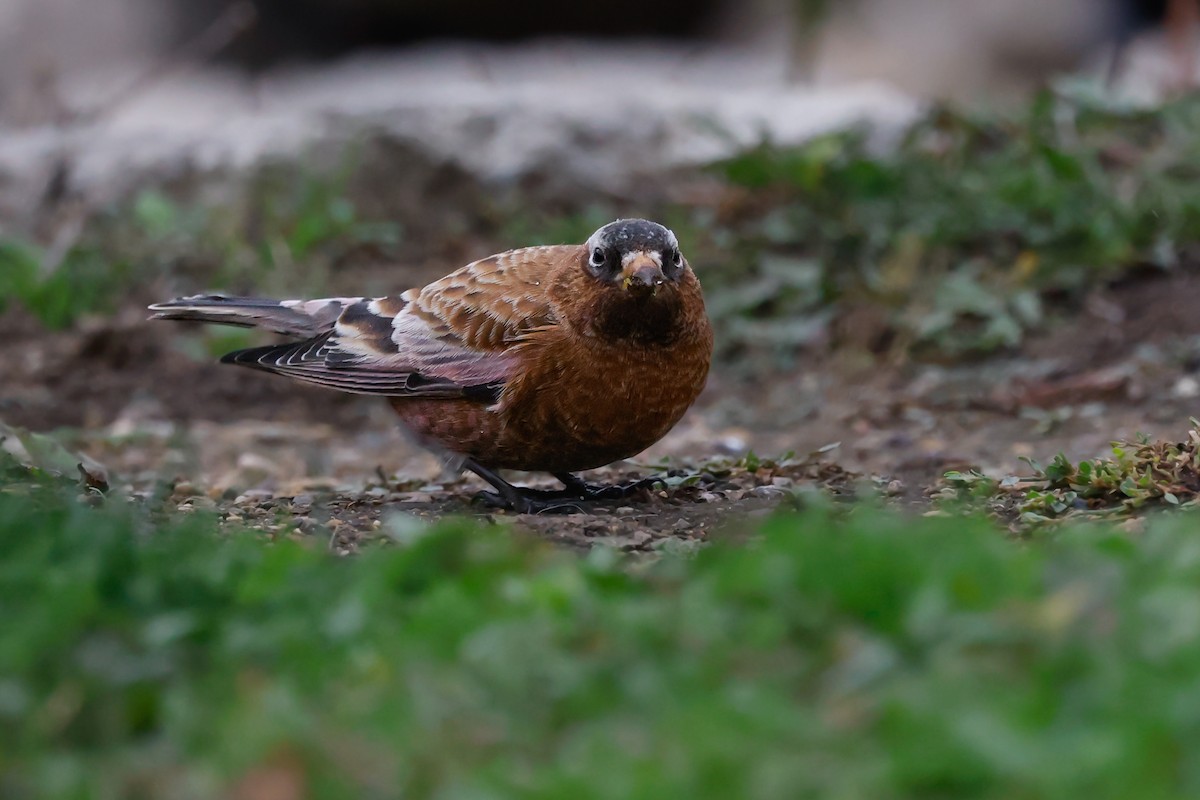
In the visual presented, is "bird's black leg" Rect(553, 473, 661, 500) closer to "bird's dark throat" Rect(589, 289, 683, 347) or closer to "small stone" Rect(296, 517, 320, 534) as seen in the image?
"bird's dark throat" Rect(589, 289, 683, 347)

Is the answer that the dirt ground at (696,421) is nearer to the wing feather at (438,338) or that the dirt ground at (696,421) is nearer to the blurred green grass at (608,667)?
the wing feather at (438,338)

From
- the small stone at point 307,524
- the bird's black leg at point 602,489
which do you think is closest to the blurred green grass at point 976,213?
the bird's black leg at point 602,489

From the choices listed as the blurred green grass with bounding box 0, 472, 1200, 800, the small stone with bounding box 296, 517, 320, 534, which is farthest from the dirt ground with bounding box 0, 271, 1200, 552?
the blurred green grass with bounding box 0, 472, 1200, 800

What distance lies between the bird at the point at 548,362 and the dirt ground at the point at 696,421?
0.23m

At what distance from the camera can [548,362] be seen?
5.15 m

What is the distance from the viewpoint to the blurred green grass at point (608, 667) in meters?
2.57

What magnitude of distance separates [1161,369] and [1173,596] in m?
4.42

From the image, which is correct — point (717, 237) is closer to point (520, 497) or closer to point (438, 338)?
point (438, 338)

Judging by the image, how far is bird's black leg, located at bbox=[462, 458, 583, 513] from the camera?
5.30m

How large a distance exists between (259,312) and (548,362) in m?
1.63

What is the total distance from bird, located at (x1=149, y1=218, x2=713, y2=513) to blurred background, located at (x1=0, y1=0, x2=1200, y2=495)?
1.05m

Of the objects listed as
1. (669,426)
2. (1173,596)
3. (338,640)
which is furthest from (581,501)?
(1173,596)

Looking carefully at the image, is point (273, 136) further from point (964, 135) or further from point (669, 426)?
point (669, 426)

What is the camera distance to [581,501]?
538cm
